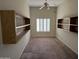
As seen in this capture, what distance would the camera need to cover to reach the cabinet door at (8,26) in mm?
2399

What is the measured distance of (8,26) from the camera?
2.46 m

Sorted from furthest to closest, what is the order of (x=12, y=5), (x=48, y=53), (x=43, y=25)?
1. (x=43, y=25)
2. (x=48, y=53)
3. (x=12, y=5)

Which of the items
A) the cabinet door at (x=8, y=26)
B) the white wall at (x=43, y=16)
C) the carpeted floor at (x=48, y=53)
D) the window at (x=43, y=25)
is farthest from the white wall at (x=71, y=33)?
the window at (x=43, y=25)

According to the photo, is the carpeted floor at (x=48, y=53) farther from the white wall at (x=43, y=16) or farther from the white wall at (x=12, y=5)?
the white wall at (x=43, y=16)

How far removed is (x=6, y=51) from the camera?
8.43 feet

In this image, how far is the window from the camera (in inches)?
377

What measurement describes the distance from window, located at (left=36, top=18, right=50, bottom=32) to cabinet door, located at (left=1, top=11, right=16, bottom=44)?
23.2ft

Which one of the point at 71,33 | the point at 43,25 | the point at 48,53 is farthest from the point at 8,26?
the point at 43,25

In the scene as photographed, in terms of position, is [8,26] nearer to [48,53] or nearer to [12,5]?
[12,5]

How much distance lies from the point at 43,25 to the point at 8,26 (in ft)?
23.9

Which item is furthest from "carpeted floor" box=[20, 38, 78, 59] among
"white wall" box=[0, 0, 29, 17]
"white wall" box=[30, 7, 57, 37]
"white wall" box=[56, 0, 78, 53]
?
"white wall" box=[30, 7, 57, 37]

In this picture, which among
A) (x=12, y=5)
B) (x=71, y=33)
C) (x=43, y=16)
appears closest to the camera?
(x=12, y=5)

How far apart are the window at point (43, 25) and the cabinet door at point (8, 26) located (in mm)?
7068

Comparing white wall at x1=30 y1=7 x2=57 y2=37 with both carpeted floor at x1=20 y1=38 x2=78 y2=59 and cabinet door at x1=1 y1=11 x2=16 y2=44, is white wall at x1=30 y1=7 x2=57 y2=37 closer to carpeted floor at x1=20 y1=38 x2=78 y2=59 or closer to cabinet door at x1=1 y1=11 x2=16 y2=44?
carpeted floor at x1=20 y1=38 x2=78 y2=59
